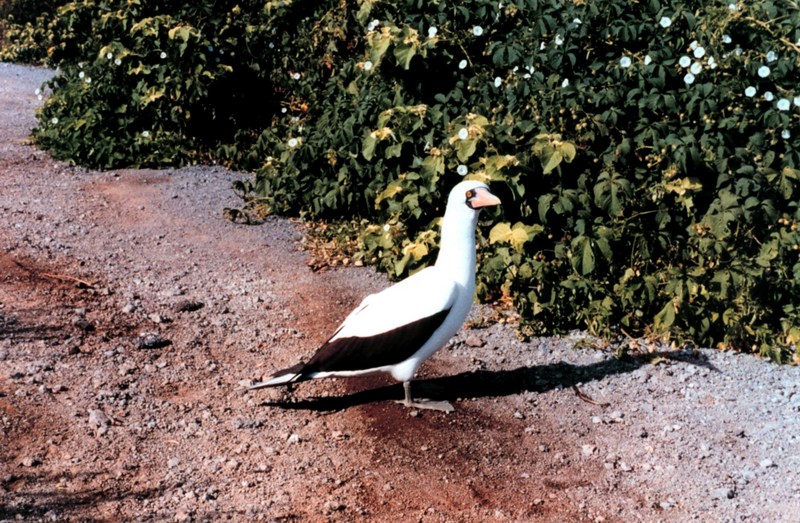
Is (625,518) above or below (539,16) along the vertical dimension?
below

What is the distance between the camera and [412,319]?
456 centimetres

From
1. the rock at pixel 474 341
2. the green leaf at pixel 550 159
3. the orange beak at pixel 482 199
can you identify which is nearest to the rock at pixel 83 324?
the rock at pixel 474 341

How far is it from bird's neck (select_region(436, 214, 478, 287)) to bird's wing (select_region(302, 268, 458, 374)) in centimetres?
6

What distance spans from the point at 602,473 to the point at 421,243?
2.36 meters

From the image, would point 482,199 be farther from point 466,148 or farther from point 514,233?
point 466,148

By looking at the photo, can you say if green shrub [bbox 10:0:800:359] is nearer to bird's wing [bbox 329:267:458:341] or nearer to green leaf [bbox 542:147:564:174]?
green leaf [bbox 542:147:564:174]

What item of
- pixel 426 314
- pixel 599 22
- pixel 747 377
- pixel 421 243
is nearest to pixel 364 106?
pixel 421 243

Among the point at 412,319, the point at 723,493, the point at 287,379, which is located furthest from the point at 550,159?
the point at 723,493

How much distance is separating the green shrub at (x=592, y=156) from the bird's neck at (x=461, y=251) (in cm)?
109

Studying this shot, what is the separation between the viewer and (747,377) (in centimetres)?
519

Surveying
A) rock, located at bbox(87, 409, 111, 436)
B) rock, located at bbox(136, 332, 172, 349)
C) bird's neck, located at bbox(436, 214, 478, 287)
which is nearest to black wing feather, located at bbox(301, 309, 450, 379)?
bird's neck, located at bbox(436, 214, 478, 287)

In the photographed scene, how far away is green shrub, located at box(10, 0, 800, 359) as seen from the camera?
5445mm

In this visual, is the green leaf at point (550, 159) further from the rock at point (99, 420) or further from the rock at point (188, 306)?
the rock at point (99, 420)

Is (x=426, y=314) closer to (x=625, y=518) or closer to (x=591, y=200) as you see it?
(x=625, y=518)
